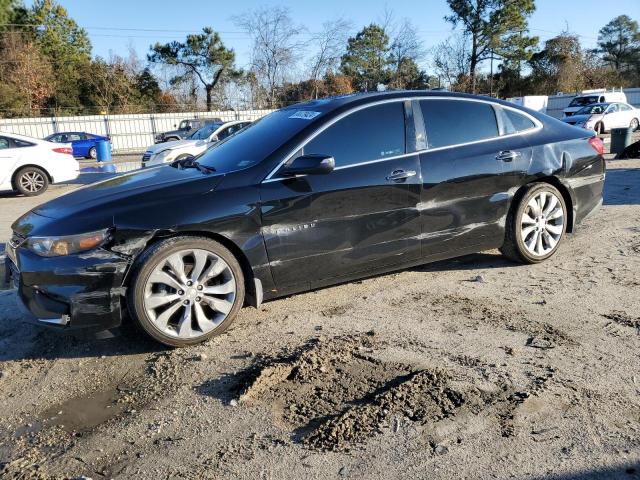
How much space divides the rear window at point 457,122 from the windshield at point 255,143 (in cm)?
103

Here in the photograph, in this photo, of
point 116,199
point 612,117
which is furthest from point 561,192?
point 612,117

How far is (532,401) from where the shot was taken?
114 inches

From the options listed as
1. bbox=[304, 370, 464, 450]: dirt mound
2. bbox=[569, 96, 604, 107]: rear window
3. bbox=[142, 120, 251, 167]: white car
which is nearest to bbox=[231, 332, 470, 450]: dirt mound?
bbox=[304, 370, 464, 450]: dirt mound

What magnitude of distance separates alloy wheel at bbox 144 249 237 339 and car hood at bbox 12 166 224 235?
42cm

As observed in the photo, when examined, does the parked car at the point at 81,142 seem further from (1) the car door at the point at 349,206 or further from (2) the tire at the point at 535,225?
(2) the tire at the point at 535,225

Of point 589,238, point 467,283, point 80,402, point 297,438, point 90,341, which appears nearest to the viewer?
point 297,438

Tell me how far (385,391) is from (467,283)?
6.97 feet

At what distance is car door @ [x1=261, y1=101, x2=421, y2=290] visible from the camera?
13.2 feet

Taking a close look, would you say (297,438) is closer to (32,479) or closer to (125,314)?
(32,479)

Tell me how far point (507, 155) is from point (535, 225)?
29.5 inches

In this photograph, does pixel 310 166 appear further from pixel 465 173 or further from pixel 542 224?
pixel 542 224

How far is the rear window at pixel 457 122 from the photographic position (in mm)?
4684

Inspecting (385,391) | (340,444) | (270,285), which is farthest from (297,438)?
(270,285)

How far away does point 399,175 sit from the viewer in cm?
439
